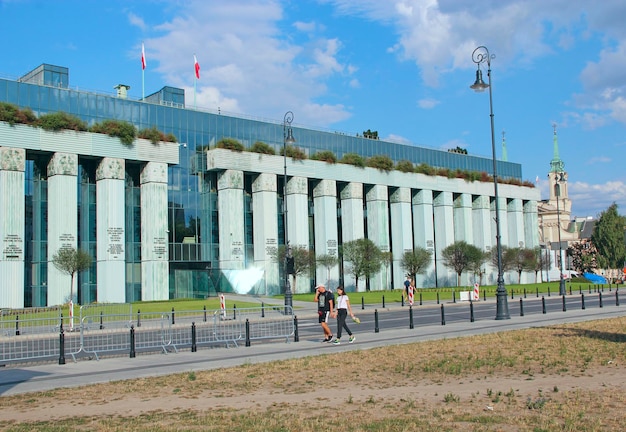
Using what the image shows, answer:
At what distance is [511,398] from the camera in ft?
32.7


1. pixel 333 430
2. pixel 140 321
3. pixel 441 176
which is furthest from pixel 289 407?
pixel 441 176

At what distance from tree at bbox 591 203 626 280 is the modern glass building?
3700 centimetres

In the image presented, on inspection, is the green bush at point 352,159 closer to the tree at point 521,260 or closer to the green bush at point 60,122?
the tree at point 521,260

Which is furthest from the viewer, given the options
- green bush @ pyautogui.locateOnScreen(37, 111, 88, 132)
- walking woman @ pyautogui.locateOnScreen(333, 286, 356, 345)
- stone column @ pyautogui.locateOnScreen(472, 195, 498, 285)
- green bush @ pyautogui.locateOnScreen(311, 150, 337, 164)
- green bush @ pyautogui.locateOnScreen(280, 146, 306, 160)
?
stone column @ pyautogui.locateOnScreen(472, 195, 498, 285)

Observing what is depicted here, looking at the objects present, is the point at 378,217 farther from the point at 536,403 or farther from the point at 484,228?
the point at 536,403

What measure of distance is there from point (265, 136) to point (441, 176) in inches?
997

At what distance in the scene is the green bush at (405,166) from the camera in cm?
7775

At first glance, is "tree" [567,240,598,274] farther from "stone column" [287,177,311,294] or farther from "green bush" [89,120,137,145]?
"green bush" [89,120,137,145]

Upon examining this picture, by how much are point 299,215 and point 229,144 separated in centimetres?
1035

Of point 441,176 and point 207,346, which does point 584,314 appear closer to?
point 207,346

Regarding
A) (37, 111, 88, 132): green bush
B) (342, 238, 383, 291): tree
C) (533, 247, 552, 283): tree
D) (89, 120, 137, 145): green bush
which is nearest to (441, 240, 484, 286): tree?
(533, 247, 552, 283): tree

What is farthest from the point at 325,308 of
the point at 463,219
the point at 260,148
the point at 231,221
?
the point at 463,219

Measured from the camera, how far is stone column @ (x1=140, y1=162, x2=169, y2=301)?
56750 millimetres

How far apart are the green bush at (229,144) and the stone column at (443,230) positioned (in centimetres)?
3047
